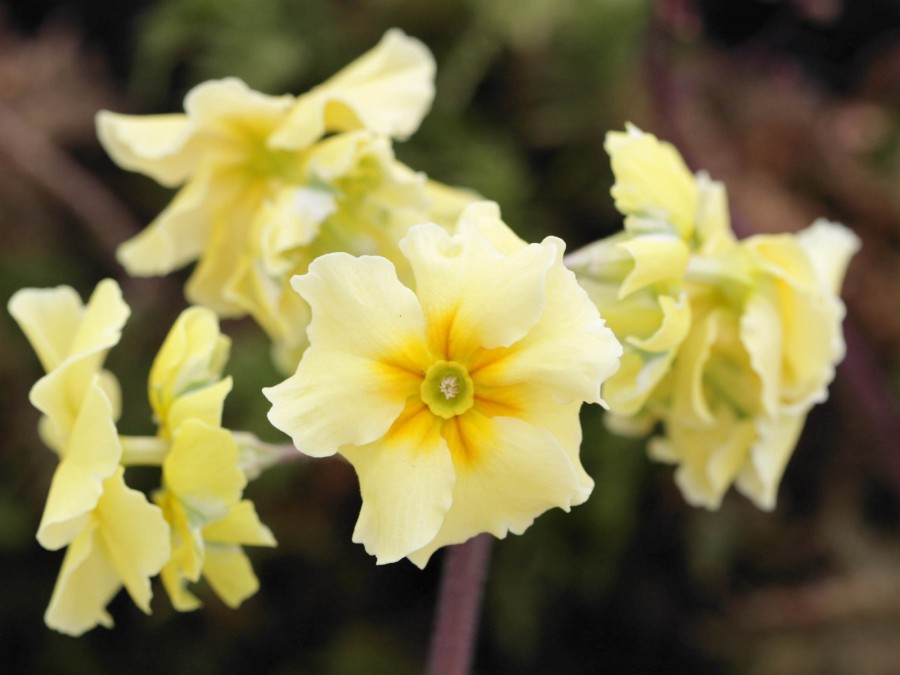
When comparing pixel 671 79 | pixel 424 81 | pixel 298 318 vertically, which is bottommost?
pixel 298 318

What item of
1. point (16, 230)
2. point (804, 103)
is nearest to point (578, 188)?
point (804, 103)

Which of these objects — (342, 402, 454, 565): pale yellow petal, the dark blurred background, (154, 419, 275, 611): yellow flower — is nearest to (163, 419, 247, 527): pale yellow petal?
(154, 419, 275, 611): yellow flower

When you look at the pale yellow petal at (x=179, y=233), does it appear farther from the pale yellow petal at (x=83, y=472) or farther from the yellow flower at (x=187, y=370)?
the pale yellow petal at (x=83, y=472)

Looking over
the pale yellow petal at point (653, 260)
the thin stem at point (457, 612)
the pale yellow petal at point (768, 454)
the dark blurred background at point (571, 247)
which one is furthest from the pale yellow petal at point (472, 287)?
the dark blurred background at point (571, 247)

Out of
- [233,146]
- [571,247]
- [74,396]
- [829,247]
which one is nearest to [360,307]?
[74,396]

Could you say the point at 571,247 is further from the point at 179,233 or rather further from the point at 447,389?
the point at 447,389

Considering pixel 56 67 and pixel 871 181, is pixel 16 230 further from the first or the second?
pixel 871 181
